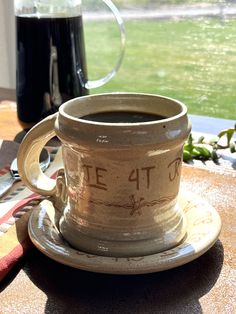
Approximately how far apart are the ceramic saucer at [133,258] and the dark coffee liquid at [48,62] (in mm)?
253

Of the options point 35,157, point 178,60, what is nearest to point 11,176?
point 35,157

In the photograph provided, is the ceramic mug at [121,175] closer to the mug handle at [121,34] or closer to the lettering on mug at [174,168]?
the lettering on mug at [174,168]

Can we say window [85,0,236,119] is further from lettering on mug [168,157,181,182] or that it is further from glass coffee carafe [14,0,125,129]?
lettering on mug [168,157,181,182]

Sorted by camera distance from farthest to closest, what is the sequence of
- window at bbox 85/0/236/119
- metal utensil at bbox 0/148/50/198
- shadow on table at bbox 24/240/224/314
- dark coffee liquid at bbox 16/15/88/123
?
window at bbox 85/0/236/119 < dark coffee liquid at bbox 16/15/88/123 < metal utensil at bbox 0/148/50/198 < shadow on table at bbox 24/240/224/314

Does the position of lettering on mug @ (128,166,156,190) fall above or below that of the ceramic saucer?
above

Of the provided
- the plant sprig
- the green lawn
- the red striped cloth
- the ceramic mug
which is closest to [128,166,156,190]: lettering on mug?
the ceramic mug

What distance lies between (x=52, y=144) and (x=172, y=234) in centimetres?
28

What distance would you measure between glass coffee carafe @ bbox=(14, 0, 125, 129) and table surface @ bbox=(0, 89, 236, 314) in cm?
31

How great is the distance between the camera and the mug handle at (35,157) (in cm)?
41

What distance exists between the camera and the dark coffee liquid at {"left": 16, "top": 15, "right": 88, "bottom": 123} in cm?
64

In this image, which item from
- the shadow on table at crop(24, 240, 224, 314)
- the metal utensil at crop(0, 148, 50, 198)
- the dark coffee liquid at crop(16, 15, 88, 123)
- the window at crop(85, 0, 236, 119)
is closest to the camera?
the shadow on table at crop(24, 240, 224, 314)

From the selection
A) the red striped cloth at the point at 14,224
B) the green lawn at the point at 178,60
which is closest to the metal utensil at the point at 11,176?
the red striped cloth at the point at 14,224

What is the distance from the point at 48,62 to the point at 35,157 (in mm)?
245

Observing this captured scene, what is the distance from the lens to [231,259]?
1.27 ft
